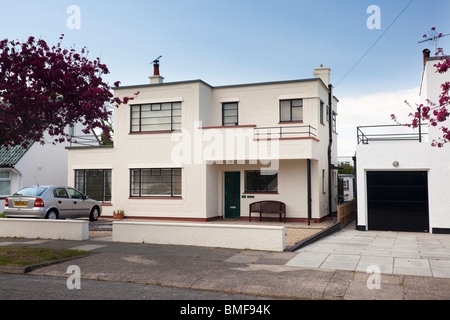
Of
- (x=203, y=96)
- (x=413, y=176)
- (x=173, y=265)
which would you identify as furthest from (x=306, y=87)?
(x=173, y=265)

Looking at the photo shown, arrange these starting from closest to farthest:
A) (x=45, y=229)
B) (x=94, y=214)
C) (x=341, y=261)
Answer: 1. (x=341, y=261)
2. (x=45, y=229)
3. (x=94, y=214)

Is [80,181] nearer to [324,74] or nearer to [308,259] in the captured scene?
[324,74]

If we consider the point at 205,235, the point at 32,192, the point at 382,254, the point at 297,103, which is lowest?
the point at 382,254

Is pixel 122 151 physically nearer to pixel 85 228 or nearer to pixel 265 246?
pixel 85 228

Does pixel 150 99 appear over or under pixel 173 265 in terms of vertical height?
over

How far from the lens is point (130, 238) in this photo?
13359 millimetres

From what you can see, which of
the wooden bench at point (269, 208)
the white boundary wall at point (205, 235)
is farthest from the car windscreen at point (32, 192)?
the wooden bench at point (269, 208)

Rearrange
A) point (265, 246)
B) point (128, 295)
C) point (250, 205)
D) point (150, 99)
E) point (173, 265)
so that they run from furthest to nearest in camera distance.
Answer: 1. point (150, 99)
2. point (250, 205)
3. point (265, 246)
4. point (173, 265)
5. point (128, 295)

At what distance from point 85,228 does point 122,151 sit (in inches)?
321

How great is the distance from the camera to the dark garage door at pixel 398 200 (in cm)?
1680

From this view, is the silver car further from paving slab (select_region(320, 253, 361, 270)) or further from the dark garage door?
the dark garage door

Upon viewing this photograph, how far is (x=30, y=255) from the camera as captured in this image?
10609 mm

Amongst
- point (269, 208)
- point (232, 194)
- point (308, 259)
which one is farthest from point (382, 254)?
point (232, 194)

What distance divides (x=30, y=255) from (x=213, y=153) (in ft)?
33.2
